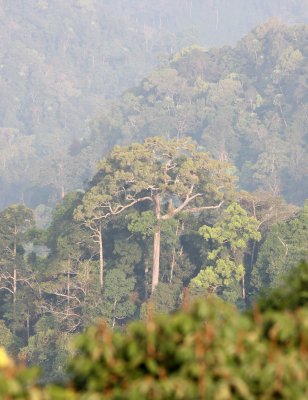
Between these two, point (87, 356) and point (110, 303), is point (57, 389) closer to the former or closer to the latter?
point (87, 356)

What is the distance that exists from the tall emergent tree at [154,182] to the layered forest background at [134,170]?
A: 8 cm

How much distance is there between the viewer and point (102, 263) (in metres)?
42.2

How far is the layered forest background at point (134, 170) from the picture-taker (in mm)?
40406

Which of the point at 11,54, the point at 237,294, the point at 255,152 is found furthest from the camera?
the point at 11,54

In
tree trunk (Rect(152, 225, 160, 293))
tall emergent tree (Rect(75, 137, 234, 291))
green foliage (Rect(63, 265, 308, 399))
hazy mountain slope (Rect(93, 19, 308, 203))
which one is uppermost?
hazy mountain slope (Rect(93, 19, 308, 203))

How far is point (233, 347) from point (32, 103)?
494ft

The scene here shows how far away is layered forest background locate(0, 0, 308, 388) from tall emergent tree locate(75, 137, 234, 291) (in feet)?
0.27

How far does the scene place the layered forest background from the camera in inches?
1591

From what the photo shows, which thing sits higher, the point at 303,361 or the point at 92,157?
the point at 92,157

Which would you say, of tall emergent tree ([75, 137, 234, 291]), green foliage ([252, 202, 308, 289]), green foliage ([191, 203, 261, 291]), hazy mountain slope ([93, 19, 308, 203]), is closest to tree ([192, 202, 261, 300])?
green foliage ([191, 203, 261, 291])

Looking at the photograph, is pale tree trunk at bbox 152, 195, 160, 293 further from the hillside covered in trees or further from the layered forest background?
the hillside covered in trees

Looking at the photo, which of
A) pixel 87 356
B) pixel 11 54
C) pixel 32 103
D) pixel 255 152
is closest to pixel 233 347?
pixel 87 356

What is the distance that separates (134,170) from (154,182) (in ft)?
3.37

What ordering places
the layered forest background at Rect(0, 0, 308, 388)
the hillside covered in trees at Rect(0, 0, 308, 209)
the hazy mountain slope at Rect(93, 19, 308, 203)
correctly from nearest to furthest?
the layered forest background at Rect(0, 0, 308, 388) → the hazy mountain slope at Rect(93, 19, 308, 203) → the hillside covered in trees at Rect(0, 0, 308, 209)
